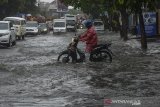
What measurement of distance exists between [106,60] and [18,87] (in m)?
8.32

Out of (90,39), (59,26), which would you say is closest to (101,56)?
(90,39)

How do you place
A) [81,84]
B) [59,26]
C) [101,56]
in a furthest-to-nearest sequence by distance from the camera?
1. [59,26]
2. [101,56]
3. [81,84]

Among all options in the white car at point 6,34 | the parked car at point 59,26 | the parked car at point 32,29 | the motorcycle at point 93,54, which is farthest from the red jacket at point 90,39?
the parked car at point 59,26

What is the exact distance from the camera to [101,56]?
72.0 ft

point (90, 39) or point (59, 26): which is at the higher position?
point (90, 39)

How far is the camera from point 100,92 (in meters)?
13.0

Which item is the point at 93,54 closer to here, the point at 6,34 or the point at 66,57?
the point at 66,57

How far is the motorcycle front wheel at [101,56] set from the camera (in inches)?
863

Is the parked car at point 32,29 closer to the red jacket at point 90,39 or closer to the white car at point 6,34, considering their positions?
the white car at point 6,34

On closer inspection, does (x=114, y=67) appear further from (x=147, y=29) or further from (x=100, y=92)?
(x=147, y=29)

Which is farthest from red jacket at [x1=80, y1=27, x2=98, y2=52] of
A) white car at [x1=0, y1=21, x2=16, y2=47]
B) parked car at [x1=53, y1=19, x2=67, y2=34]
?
parked car at [x1=53, y1=19, x2=67, y2=34]

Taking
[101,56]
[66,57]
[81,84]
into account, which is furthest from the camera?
[66,57]

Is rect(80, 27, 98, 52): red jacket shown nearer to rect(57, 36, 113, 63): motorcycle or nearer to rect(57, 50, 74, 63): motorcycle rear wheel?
rect(57, 36, 113, 63): motorcycle

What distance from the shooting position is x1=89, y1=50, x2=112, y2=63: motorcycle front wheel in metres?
21.9
